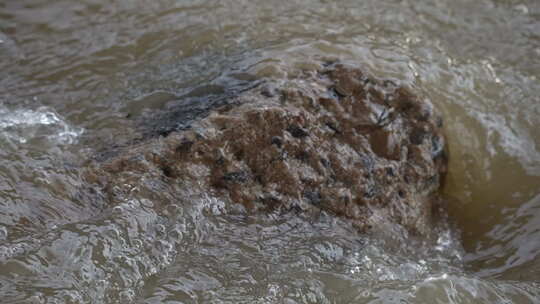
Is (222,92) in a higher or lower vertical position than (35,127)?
higher

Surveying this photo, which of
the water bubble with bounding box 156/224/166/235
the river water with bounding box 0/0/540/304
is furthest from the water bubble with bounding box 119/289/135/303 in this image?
the water bubble with bounding box 156/224/166/235

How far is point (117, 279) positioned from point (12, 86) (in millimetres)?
2038

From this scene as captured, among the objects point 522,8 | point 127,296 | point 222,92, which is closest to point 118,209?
point 127,296

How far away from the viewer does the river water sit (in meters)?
2.61

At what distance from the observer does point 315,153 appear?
3.30 metres

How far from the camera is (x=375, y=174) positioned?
11.3 feet

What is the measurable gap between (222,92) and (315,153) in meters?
0.67

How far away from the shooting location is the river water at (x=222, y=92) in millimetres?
2611

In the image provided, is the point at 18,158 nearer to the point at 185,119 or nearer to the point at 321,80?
the point at 185,119

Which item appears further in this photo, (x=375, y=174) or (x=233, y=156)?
(x=375, y=174)

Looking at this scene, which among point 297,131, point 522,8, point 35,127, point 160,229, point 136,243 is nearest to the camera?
point 136,243

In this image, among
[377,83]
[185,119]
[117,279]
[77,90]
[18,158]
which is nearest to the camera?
[117,279]

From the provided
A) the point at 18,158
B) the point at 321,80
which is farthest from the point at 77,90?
the point at 321,80

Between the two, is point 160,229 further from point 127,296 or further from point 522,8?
point 522,8
